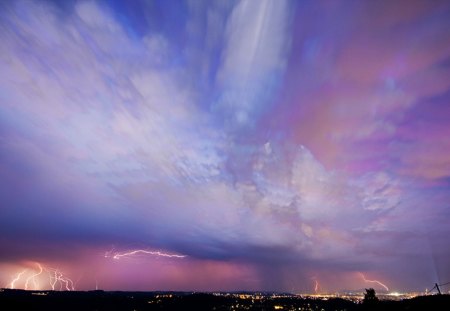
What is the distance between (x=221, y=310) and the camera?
129 meters

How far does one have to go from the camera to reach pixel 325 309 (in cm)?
14062

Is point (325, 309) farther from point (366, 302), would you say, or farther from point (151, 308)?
point (366, 302)

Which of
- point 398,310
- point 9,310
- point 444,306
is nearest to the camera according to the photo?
point 444,306

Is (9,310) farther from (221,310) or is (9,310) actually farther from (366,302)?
(221,310)

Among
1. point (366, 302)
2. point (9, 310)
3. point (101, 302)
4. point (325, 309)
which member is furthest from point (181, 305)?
point (366, 302)

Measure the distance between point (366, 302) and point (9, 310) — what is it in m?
69.7

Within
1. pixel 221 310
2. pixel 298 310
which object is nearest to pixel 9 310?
pixel 221 310

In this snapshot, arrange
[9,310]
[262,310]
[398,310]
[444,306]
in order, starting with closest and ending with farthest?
[444,306] → [398,310] → [9,310] → [262,310]

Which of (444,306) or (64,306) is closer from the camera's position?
(444,306)

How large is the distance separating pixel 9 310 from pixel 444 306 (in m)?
76.0

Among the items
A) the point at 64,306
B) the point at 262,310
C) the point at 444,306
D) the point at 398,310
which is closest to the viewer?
the point at 444,306

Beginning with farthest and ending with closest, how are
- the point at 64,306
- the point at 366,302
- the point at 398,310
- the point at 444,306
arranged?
the point at 64,306
the point at 366,302
the point at 398,310
the point at 444,306

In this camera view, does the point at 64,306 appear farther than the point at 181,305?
No

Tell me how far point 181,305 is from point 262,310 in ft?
123
